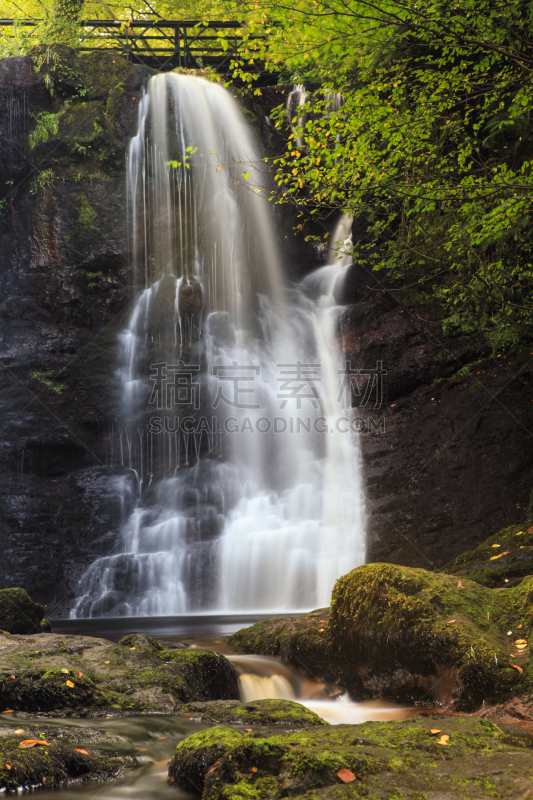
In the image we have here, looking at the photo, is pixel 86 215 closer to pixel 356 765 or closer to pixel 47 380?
pixel 47 380

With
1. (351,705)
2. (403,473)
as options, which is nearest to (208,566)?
(403,473)

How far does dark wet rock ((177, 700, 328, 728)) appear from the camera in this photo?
10.6 ft

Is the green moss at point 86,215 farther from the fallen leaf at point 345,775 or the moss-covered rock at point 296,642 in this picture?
the fallen leaf at point 345,775

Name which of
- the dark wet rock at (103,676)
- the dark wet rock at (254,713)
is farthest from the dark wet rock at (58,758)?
the dark wet rock at (254,713)

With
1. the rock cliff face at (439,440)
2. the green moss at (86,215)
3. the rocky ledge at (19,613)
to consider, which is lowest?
the rocky ledge at (19,613)

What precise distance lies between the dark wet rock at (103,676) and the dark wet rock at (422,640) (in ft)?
2.90

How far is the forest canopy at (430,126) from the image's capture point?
5430 mm

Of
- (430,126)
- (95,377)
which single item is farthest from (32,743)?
(95,377)

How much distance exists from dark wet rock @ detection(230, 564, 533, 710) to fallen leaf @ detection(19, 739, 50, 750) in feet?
7.94

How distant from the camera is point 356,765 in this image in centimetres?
210

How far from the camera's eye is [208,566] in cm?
998

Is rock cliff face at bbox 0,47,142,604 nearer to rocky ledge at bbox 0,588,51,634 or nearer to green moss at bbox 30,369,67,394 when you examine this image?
green moss at bbox 30,369,67,394

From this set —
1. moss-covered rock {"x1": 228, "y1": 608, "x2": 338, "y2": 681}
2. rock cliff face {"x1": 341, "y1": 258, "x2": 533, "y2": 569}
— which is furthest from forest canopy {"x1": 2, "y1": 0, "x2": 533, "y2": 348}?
moss-covered rock {"x1": 228, "y1": 608, "x2": 338, "y2": 681}

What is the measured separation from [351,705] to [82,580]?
7.74 m
